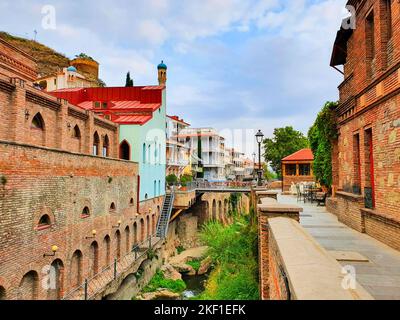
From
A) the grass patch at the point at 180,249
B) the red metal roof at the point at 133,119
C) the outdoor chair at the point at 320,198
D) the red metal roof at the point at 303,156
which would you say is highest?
the red metal roof at the point at 133,119

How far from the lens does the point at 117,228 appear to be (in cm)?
1867

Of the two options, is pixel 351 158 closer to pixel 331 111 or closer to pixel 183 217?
pixel 331 111

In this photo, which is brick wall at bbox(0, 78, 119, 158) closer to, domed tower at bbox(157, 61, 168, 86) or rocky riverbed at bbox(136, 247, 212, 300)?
rocky riverbed at bbox(136, 247, 212, 300)

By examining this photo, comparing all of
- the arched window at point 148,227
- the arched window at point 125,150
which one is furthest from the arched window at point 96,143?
the arched window at point 148,227

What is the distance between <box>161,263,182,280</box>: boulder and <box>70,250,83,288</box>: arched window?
11045 mm

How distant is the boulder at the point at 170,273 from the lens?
24250 mm

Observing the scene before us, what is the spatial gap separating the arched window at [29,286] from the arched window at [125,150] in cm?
1389

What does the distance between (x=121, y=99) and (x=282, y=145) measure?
30202 millimetres

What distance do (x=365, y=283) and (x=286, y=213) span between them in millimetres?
1982

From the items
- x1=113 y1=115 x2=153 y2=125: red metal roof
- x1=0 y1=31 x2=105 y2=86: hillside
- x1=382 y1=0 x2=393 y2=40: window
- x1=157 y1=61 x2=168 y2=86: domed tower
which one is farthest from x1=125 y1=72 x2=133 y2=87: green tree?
x1=382 y1=0 x2=393 y2=40: window

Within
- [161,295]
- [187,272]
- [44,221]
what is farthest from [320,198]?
[187,272]

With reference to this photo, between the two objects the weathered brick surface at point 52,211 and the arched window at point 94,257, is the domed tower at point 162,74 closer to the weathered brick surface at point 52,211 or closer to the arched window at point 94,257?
the weathered brick surface at point 52,211

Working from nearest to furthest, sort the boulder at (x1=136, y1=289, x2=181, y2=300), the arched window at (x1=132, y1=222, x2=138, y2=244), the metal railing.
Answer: the metal railing < the boulder at (x1=136, y1=289, x2=181, y2=300) < the arched window at (x1=132, y1=222, x2=138, y2=244)

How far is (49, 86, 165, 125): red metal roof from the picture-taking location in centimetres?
2664
